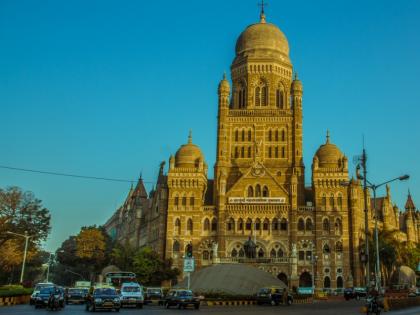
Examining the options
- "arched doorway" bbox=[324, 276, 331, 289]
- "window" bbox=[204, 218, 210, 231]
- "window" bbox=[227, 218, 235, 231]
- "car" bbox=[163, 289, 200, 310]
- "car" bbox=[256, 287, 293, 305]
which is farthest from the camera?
"window" bbox=[204, 218, 210, 231]

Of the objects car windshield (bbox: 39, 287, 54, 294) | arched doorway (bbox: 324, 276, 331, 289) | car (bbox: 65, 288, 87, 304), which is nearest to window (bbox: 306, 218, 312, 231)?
arched doorway (bbox: 324, 276, 331, 289)

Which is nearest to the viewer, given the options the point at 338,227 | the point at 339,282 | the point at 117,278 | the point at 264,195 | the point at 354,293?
the point at 354,293

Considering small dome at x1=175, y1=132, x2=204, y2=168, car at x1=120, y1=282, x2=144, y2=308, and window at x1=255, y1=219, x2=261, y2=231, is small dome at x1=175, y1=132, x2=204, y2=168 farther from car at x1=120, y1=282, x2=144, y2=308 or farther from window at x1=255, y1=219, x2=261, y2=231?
car at x1=120, y1=282, x2=144, y2=308

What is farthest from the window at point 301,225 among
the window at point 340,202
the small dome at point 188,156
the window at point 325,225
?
the small dome at point 188,156

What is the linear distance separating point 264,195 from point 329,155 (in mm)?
10915

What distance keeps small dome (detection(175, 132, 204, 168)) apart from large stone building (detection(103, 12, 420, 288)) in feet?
0.51

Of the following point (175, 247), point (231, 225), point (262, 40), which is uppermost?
point (262, 40)

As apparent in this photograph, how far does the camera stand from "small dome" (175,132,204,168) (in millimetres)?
79500

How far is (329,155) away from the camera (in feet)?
253

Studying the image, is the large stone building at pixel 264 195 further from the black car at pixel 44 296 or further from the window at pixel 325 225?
the black car at pixel 44 296

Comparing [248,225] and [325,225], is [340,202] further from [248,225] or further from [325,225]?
[248,225]

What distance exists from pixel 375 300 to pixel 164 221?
50.6m

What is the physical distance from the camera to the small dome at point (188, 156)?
79.5 m

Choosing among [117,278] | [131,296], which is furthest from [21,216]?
[131,296]
